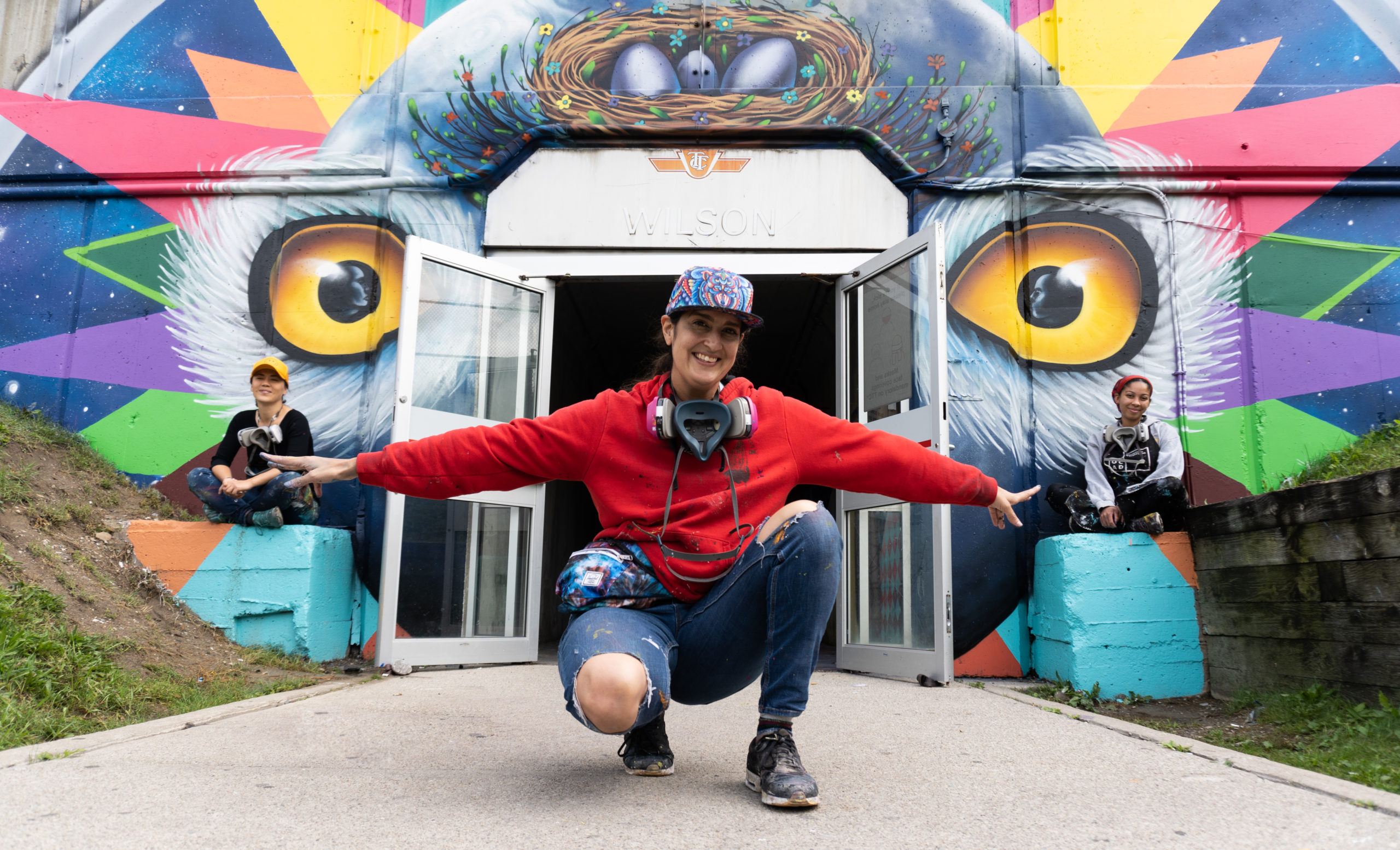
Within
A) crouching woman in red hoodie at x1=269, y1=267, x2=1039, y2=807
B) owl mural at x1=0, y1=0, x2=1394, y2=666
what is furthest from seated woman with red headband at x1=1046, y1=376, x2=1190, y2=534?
crouching woman in red hoodie at x1=269, y1=267, x2=1039, y2=807

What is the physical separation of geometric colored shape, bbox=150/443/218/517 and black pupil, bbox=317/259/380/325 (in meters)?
1.18

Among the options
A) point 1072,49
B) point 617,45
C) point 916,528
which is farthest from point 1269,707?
point 617,45

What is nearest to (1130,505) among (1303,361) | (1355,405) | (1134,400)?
(1134,400)

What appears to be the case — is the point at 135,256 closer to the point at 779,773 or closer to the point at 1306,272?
the point at 779,773

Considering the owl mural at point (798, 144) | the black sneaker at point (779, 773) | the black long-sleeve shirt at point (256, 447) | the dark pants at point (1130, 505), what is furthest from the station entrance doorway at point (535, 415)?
the black sneaker at point (779, 773)

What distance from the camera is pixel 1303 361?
561cm

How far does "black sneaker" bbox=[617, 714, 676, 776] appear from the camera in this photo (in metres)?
2.48

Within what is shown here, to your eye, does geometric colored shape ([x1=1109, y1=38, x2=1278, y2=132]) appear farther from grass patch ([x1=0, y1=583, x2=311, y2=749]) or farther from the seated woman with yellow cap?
grass patch ([x1=0, y1=583, x2=311, y2=749])

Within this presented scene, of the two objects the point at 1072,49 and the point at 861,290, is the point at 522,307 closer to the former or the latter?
the point at 861,290

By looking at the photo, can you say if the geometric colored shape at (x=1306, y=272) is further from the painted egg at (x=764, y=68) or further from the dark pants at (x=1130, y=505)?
the painted egg at (x=764, y=68)

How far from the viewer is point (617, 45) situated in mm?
6098

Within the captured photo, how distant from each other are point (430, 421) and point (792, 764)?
12.2 ft

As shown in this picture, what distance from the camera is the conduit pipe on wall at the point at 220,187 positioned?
6043 millimetres

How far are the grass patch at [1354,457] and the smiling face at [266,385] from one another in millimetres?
5896
